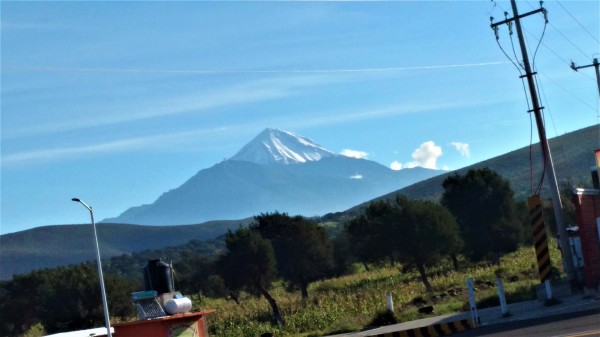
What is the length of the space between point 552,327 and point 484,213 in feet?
200

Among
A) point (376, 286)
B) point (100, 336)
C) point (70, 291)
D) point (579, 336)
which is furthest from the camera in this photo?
point (70, 291)

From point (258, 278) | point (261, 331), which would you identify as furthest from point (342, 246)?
point (261, 331)

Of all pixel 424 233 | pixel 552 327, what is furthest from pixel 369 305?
pixel 552 327

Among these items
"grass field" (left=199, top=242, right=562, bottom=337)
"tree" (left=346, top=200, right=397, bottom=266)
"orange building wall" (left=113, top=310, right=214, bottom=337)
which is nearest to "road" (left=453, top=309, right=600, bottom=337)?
"orange building wall" (left=113, top=310, right=214, bottom=337)

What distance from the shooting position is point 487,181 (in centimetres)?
8712

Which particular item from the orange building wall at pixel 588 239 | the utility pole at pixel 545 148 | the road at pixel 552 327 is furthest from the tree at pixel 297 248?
the road at pixel 552 327

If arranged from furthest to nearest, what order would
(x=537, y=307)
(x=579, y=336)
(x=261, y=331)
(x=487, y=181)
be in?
(x=487, y=181), (x=261, y=331), (x=537, y=307), (x=579, y=336)

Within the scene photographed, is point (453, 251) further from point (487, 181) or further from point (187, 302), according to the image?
point (187, 302)

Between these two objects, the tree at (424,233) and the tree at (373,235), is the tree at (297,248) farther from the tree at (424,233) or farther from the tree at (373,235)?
the tree at (424,233)

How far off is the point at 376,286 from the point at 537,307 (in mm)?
30176

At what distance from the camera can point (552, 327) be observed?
76.3ft

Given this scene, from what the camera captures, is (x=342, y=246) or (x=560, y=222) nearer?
(x=560, y=222)

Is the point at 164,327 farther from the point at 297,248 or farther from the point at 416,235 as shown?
the point at 297,248

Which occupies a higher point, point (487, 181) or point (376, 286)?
point (487, 181)
